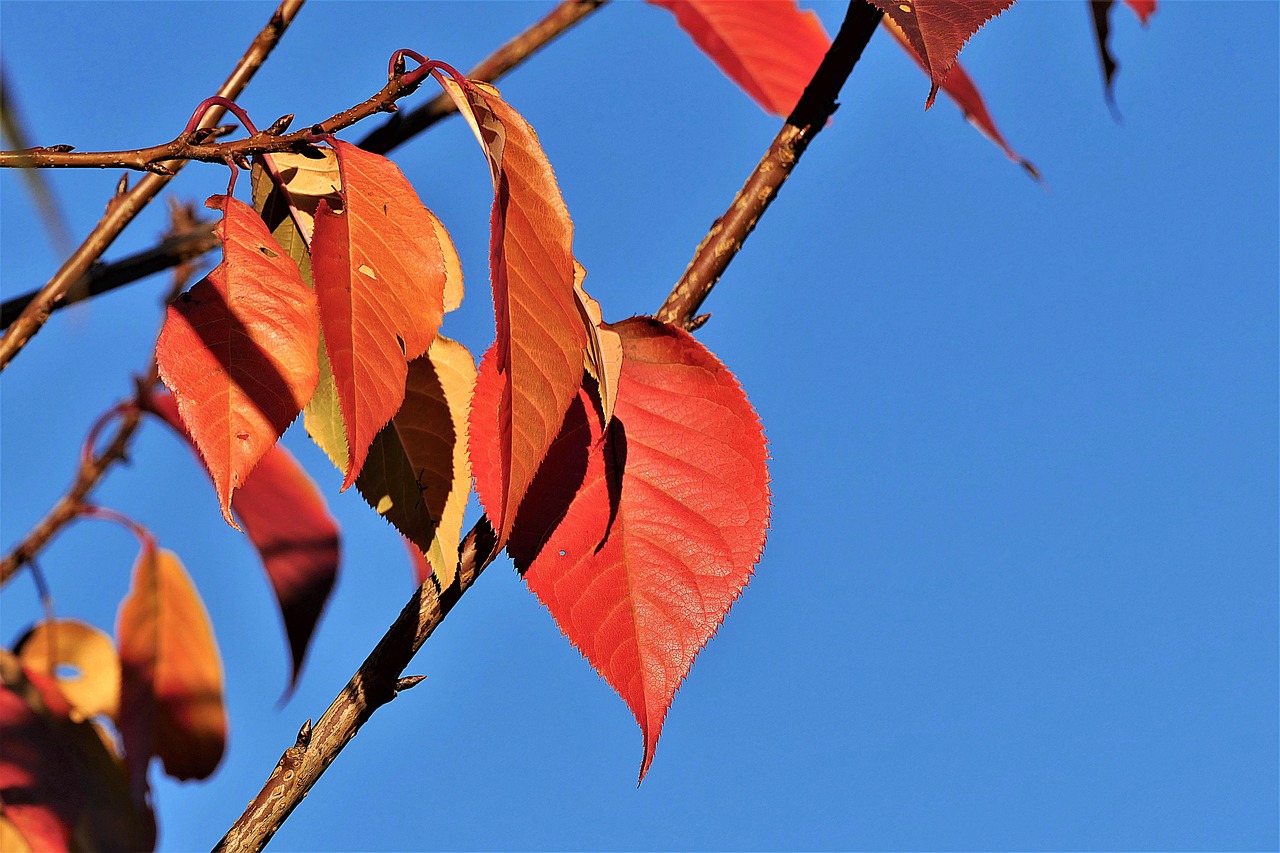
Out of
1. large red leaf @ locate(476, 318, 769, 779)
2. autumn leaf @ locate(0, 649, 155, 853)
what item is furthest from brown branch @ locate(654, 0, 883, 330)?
autumn leaf @ locate(0, 649, 155, 853)

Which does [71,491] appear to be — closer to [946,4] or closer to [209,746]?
[209,746]

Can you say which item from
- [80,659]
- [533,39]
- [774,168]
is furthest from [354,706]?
[80,659]

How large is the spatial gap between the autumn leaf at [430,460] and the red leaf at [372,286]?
0.34 feet

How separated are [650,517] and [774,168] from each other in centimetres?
24

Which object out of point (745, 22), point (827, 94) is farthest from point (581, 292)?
point (745, 22)

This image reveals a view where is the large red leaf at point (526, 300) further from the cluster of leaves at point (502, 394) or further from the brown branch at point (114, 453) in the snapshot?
the brown branch at point (114, 453)

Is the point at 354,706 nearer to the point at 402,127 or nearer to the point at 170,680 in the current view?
the point at 402,127

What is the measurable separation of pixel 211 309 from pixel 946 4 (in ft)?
1.20

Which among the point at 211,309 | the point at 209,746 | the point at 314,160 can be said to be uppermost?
the point at 314,160

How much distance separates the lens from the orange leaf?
43.0 inches

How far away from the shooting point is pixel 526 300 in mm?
472

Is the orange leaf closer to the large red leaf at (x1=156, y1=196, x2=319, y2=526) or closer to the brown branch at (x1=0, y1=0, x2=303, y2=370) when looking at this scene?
the brown branch at (x1=0, y1=0, x2=303, y2=370)

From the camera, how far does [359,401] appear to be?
476 mm

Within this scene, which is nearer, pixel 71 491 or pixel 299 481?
pixel 299 481
